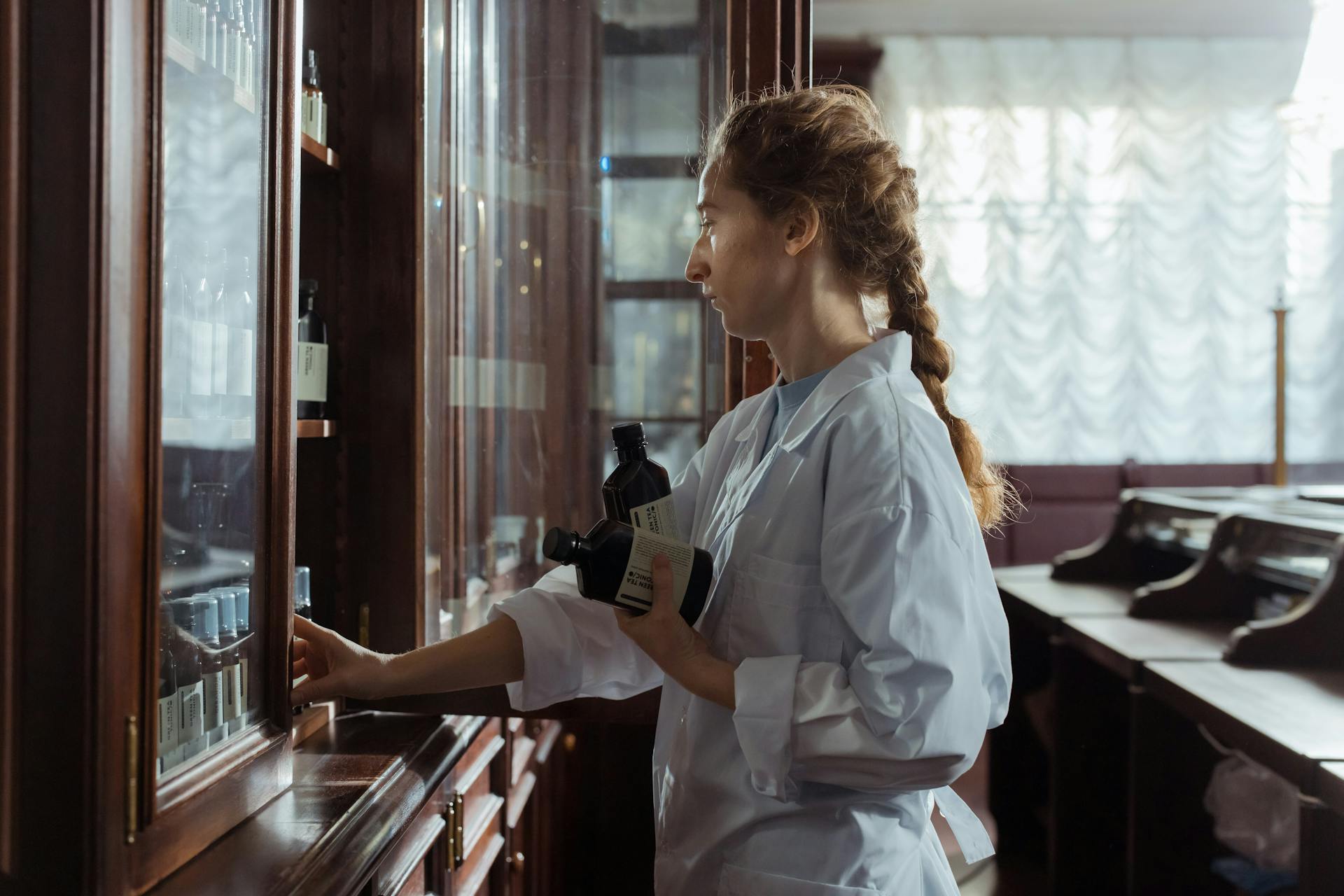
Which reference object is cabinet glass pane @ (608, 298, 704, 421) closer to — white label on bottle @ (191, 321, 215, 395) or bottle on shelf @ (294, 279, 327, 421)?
bottle on shelf @ (294, 279, 327, 421)

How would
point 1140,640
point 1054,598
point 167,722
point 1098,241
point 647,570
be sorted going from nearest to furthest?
point 167,722, point 647,570, point 1140,640, point 1054,598, point 1098,241

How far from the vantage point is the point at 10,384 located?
29.6 inches

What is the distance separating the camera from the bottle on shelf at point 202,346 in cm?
96

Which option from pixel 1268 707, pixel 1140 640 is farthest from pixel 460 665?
pixel 1140 640

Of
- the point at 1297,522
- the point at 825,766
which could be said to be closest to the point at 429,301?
the point at 825,766

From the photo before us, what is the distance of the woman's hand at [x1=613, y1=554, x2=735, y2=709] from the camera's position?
A: 104cm

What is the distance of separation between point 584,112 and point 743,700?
1.03 metres

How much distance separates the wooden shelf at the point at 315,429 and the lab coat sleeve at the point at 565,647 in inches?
13.2


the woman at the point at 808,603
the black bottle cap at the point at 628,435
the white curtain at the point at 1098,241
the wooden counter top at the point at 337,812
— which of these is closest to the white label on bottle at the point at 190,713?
the wooden counter top at the point at 337,812

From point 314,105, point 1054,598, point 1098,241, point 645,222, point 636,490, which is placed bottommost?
point 1054,598

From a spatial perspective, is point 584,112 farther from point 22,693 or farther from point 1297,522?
A: point 1297,522

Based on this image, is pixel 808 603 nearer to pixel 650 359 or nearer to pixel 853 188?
pixel 853 188

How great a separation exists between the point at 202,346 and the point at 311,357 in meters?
0.45

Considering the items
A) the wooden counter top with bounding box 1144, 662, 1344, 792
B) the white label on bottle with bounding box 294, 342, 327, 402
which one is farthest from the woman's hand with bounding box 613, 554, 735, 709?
the wooden counter top with bounding box 1144, 662, 1344, 792
